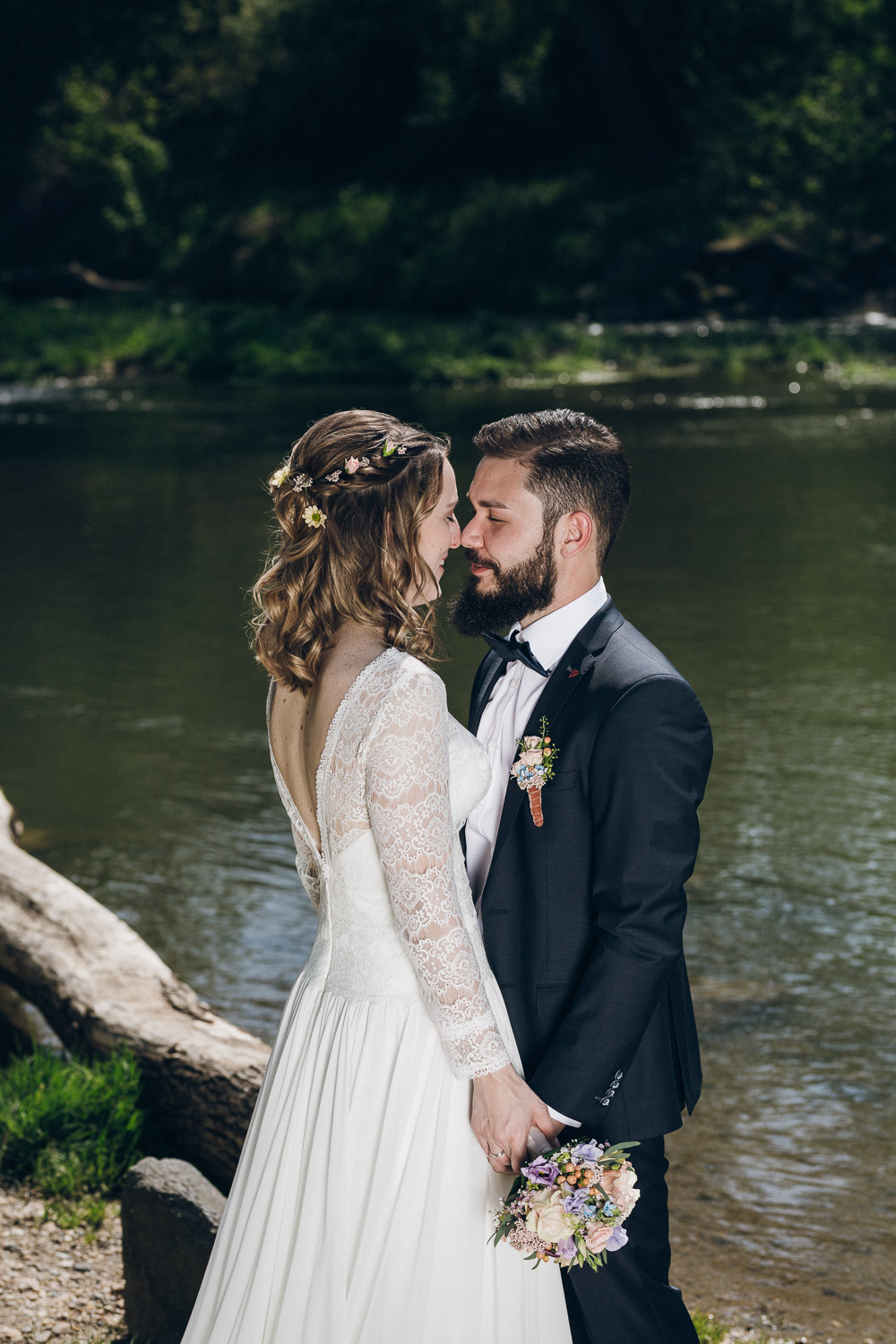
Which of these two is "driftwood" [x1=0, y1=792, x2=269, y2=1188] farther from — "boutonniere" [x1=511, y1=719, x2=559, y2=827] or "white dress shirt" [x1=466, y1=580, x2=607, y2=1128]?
"boutonniere" [x1=511, y1=719, x2=559, y2=827]

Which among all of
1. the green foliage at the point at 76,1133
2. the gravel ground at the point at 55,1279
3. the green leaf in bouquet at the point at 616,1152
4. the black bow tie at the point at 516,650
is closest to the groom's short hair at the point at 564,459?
the black bow tie at the point at 516,650

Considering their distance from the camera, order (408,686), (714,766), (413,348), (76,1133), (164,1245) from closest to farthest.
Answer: (408,686) → (164,1245) → (76,1133) → (714,766) → (413,348)

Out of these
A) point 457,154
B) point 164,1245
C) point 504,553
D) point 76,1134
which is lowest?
point 76,1134

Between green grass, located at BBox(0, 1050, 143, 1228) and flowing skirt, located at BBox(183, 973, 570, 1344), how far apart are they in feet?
4.72

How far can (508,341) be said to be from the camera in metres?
25.9

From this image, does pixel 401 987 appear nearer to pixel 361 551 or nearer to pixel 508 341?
pixel 361 551

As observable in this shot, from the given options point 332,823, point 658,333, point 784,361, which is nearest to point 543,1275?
point 332,823

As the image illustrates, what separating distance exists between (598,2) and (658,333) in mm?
11002

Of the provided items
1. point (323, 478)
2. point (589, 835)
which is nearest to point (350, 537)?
point (323, 478)

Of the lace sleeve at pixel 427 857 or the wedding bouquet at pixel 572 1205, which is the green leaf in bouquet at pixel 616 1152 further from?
the lace sleeve at pixel 427 857

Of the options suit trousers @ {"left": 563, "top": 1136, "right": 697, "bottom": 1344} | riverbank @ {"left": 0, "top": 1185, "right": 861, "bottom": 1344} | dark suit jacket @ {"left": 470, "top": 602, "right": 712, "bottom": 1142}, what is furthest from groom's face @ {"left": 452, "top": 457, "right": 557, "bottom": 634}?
riverbank @ {"left": 0, "top": 1185, "right": 861, "bottom": 1344}

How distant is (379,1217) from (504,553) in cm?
108

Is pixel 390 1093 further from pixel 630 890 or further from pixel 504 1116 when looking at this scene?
pixel 630 890

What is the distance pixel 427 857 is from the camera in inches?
86.5
